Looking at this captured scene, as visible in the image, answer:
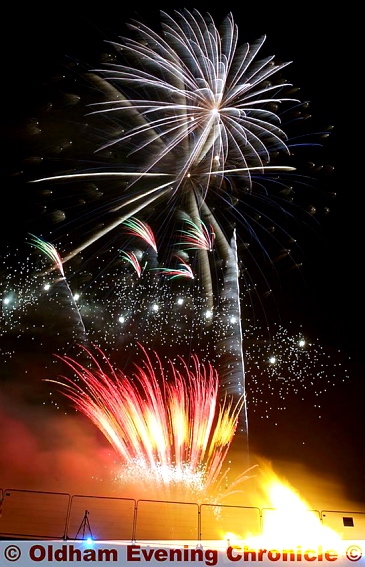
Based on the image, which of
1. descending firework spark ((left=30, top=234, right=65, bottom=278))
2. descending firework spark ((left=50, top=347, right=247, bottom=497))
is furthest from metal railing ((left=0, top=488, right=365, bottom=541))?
descending firework spark ((left=30, top=234, right=65, bottom=278))

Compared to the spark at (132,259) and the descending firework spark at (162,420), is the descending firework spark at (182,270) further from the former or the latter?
the descending firework spark at (162,420)

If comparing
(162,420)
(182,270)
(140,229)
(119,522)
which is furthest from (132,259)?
(119,522)

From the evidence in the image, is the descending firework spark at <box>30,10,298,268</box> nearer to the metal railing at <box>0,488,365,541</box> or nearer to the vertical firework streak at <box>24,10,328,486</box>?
the vertical firework streak at <box>24,10,328,486</box>

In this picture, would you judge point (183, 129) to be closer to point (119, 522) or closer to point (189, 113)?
point (189, 113)

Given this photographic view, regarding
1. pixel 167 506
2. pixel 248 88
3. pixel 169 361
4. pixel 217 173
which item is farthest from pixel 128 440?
pixel 248 88

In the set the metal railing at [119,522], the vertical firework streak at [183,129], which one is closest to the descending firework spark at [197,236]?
the vertical firework streak at [183,129]

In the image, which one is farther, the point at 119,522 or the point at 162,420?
the point at 162,420
